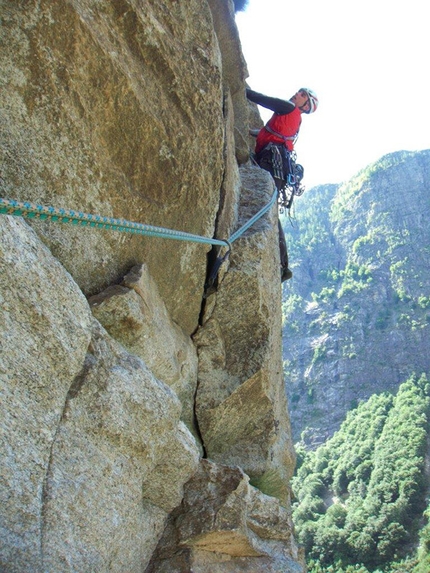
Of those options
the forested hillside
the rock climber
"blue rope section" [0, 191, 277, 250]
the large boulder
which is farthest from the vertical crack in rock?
the forested hillside

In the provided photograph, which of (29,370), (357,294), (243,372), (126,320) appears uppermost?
(357,294)

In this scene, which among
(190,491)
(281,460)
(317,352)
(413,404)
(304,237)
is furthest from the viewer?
(304,237)

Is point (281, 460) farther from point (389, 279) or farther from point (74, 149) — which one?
point (389, 279)

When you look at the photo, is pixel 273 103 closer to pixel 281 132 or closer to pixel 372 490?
pixel 281 132

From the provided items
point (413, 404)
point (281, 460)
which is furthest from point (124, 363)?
point (413, 404)

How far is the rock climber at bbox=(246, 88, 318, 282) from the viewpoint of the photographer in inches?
291

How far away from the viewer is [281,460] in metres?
5.73

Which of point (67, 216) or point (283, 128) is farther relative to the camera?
point (283, 128)

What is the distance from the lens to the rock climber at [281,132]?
739 cm

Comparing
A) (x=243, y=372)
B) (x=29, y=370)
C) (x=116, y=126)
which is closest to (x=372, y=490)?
(x=243, y=372)

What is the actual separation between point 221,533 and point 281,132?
568 centimetres

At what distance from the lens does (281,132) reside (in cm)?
754

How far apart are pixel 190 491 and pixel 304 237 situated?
13389 centimetres

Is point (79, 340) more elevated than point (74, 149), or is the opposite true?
point (74, 149)
